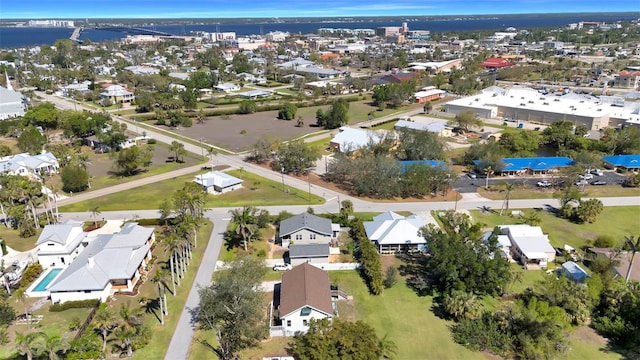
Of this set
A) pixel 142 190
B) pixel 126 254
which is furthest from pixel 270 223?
pixel 142 190

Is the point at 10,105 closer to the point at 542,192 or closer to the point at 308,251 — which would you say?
the point at 308,251

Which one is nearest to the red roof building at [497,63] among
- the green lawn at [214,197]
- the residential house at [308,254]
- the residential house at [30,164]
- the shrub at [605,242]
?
the green lawn at [214,197]

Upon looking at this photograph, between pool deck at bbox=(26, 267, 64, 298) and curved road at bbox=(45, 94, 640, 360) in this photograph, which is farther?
curved road at bbox=(45, 94, 640, 360)

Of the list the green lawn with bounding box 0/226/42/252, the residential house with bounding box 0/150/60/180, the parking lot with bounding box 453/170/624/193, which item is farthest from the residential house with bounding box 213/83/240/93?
the green lawn with bounding box 0/226/42/252

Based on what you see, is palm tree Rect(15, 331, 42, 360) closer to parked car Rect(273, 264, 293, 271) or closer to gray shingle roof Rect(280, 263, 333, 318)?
gray shingle roof Rect(280, 263, 333, 318)

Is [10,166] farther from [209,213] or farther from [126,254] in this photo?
[126,254]
